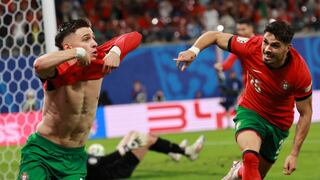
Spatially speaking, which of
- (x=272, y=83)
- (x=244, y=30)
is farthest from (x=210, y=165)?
(x=272, y=83)

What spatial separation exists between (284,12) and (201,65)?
415cm

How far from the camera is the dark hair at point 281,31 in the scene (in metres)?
6.77

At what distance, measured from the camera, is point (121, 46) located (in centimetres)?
636

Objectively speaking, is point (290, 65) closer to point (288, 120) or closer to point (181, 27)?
point (288, 120)

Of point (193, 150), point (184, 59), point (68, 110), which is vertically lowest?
point (193, 150)

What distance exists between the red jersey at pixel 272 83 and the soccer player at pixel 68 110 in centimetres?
171

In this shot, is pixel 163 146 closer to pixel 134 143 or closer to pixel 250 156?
pixel 134 143

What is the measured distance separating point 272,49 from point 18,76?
227 inches

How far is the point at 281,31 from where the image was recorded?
22.3ft

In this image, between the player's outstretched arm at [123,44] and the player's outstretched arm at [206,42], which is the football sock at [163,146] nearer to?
the player's outstretched arm at [206,42]

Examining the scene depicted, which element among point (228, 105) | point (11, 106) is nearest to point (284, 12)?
point (228, 105)

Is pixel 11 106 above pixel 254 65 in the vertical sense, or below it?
below

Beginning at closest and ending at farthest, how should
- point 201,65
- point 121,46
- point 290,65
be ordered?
point 121,46, point 290,65, point 201,65

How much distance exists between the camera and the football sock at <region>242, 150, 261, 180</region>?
6.65 metres
